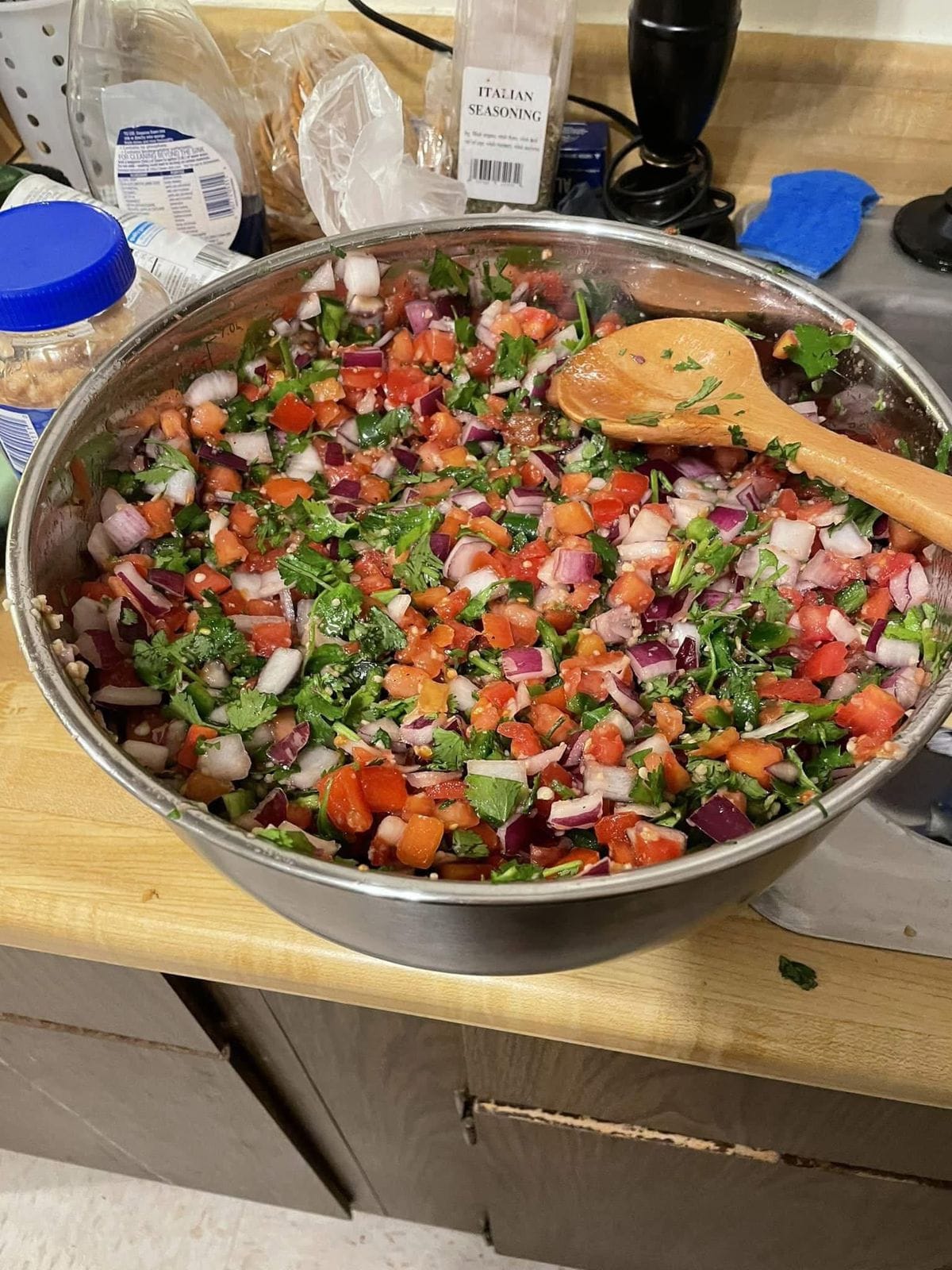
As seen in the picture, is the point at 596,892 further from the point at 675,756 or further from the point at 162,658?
the point at 162,658

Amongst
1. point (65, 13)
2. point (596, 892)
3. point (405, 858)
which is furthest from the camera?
point (65, 13)

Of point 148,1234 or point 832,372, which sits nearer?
point 832,372

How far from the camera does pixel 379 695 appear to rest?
0.81 meters

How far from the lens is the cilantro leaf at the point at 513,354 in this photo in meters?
1.00

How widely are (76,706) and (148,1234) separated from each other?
1.62m

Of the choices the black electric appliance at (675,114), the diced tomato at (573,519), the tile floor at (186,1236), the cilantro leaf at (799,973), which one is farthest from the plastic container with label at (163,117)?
the tile floor at (186,1236)

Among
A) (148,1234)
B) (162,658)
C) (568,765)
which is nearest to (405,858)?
(568,765)

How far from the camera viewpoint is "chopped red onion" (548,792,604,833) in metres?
0.69

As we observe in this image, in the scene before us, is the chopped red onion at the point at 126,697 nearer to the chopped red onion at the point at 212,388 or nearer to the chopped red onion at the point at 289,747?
the chopped red onion at the point at 289,747

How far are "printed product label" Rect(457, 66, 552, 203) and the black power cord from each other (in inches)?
3.8

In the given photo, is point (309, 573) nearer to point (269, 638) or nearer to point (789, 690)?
point (269, 638)

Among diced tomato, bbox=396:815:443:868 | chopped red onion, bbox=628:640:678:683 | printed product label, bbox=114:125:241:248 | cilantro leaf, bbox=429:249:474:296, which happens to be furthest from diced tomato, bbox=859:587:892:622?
printed product label, bbox=114:125:241:248

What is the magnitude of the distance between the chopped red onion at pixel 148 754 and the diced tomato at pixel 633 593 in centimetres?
38

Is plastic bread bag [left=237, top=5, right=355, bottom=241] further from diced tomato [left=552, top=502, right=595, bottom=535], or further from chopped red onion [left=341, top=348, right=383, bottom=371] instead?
diced tomato [left=552, top=502, right=595, bottom=535]
